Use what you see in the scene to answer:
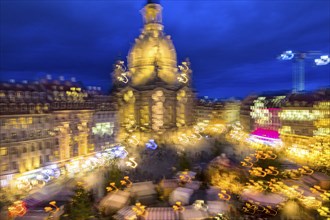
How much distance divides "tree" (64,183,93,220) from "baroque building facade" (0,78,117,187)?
35.0ft

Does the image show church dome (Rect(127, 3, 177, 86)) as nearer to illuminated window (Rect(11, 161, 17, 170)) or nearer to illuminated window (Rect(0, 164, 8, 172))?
illuminated window (Rect(11, 161, 17, 170))

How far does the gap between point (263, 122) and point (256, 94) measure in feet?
54.5

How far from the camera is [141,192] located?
33.5 m

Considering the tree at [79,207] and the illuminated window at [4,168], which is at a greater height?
the illuminated window at [4,168]

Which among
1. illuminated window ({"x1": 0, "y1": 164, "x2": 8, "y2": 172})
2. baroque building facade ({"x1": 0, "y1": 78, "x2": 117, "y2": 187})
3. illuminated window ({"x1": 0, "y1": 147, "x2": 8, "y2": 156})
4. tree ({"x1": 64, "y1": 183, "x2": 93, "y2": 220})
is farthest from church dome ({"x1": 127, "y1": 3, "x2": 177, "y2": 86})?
tree ({"x1": 64, "y1": 183, "x2": 93, "y2": 220})

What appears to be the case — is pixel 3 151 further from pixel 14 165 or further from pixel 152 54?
pixel 152 54

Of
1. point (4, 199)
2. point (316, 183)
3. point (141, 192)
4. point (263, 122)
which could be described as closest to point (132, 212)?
point (141, 192)

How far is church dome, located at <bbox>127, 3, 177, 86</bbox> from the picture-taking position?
235 feet

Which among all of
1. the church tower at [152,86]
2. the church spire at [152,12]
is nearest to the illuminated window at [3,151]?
the church tower at [152,86]

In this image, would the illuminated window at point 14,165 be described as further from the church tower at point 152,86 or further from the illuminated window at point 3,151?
the church tower at point 152,86

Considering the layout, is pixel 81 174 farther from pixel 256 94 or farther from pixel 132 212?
pixel 256 94

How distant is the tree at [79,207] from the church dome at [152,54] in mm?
42770

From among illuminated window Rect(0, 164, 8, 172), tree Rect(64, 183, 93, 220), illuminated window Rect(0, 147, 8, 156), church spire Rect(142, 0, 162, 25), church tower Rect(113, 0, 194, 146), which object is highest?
church spire Rect(142, 0, 162, 25)

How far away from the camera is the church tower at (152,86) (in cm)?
6681
